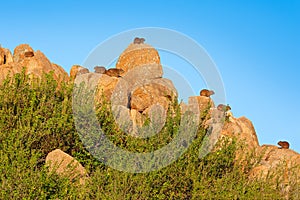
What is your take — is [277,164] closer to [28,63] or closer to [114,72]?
[114,72]

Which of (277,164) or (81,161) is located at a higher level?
(277,164)

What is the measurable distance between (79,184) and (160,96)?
16.4 meters

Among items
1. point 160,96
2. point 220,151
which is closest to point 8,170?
point 220,151

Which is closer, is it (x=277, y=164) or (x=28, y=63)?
(x=277, y=164)

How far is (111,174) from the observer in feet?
52.2

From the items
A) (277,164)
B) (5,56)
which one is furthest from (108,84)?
(277,164)

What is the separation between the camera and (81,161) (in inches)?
731

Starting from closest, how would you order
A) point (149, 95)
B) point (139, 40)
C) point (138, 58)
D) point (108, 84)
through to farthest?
point (108, 84), point (149, 95), point (138, 58), point (139, 40)

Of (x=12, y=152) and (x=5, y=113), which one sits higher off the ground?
(x=5, y=113)

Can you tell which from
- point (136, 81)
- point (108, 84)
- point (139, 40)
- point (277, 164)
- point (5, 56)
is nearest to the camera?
point (277, 164)

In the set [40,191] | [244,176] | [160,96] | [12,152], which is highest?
[160,96]

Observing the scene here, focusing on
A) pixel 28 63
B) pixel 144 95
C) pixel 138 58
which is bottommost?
pixel 144 95

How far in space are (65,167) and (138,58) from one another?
21.3 meters

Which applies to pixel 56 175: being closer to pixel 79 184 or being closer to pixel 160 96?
pixel 79 184
